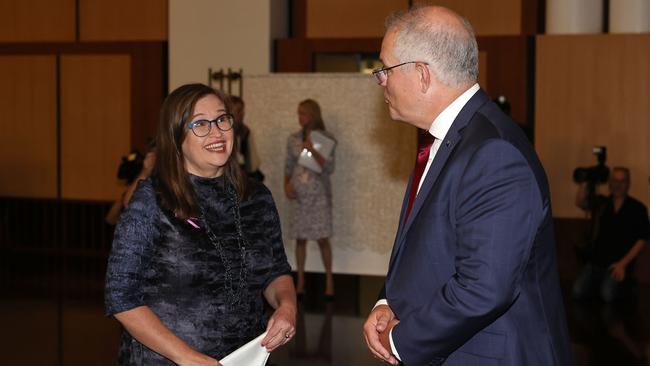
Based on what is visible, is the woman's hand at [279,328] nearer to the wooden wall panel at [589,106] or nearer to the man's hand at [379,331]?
the man's hand at [379,331]

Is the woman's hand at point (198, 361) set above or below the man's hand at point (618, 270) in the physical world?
above

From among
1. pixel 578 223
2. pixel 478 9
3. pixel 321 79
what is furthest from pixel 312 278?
pixel 478 9

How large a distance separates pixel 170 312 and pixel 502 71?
6.43m

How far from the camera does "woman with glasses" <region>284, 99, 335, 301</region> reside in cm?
733

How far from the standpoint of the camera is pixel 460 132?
202cm

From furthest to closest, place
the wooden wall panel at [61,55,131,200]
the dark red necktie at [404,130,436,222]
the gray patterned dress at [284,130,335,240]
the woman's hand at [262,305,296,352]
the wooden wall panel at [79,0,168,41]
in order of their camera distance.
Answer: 1. the wooden wall panel at [61,55,131,200]
2. the wooden wall panel at [79,0,168,41]
3. the gray patterned dress at [284,130,335,240]
4. the woman's hand at [262,305,296,352]
5. the dark red necktie at [404,130,436,222]

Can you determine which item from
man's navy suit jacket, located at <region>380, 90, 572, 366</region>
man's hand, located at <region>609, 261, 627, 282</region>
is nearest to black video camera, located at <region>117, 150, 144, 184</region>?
man's hand, located at <region>609, 261, 627, 282</region>

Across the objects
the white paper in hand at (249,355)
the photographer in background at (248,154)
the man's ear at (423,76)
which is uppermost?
the man's ear at (423,76)

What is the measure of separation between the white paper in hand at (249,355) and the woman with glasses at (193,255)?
21mm

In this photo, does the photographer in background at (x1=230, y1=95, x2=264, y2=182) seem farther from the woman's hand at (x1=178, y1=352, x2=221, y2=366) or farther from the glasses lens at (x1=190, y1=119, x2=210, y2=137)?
the woman's hand at (x1=178, y1=352, x2=221, y2=366)

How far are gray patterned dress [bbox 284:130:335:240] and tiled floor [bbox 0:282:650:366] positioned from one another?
1.85 ft

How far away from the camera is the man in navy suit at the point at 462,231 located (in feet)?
6.02

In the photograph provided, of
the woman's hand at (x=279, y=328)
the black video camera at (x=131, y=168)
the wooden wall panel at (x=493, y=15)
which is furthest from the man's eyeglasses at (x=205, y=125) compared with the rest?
the wooden wall panel at (x=493, y=15)

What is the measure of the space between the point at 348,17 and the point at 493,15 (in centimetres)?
145
